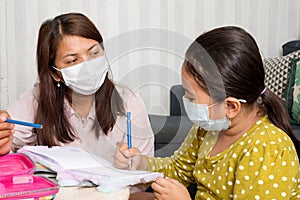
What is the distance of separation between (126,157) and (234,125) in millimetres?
272

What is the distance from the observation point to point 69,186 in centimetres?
99

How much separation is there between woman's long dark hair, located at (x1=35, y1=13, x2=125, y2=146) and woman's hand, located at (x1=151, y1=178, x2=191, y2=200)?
1.11ft

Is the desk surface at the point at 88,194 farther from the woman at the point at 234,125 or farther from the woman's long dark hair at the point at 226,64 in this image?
the woman's long dark hair at the point at 226,64

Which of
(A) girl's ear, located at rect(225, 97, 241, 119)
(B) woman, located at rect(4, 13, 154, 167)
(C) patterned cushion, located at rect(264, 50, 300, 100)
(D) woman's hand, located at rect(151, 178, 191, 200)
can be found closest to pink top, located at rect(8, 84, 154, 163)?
(B) woman, located at rect(4, 13, 154, 167)

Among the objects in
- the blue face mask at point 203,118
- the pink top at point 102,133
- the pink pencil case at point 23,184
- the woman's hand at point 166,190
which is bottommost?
the woman's hand at point 166,190

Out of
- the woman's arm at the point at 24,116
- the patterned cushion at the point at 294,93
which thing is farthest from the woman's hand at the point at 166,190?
the patterned cushion at the point at 294,93

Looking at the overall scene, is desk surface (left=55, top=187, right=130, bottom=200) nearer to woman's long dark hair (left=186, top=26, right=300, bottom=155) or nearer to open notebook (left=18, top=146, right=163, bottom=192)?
open notebook (left=18, top=146, right=163, bottom=192)

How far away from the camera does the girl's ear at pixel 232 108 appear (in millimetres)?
1171

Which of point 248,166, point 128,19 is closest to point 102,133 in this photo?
point 248,166

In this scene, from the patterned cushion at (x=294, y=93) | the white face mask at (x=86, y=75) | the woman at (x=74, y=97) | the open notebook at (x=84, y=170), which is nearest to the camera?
the open notebook at (x=84, y=170)

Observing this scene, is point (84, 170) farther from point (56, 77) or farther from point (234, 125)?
point (56, 77)

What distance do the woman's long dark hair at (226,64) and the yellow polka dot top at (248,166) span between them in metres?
0.11

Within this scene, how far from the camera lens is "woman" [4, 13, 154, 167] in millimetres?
1399

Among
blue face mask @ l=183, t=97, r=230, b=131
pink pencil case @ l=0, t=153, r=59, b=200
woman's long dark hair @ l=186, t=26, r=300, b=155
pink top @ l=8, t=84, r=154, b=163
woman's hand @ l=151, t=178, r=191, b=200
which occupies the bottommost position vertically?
woman's hand @ l=151, t=178, r=191, b=200
